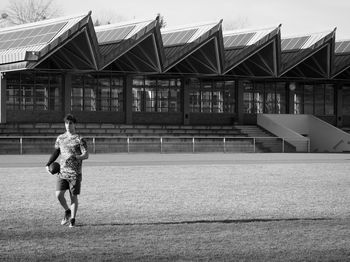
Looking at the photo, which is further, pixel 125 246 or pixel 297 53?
pixel 297 53

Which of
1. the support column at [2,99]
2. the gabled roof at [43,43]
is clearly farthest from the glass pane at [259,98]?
the support column at [2,99]

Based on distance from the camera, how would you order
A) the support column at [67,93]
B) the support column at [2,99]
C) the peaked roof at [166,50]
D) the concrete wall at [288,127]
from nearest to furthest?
the peaked roof at [166,50] → the support column at [2,99] → the concrete wall at [288,127] → the support column at [67,93]

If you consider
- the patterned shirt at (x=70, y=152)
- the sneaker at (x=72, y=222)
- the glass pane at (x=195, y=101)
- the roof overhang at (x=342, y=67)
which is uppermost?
the roof overhang at (x=342, y=67)

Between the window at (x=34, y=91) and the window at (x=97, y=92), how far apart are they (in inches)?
50.7

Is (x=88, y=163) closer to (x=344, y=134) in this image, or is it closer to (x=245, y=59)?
(x=245, y=59)

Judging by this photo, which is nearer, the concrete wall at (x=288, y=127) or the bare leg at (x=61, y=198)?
the bare leg at (x=61, y=198)

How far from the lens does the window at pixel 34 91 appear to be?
2031 inches

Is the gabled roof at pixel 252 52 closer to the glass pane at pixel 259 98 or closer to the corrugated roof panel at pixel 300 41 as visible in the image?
the corrugated roof panel at pixel 300 41

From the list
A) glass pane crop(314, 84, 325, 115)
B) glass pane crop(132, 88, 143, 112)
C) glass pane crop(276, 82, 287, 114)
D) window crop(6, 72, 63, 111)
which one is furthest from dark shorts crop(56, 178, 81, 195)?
glass pane crop(314, 84, 325, 115)

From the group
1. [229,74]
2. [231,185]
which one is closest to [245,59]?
[229,74]

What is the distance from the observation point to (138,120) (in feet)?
187

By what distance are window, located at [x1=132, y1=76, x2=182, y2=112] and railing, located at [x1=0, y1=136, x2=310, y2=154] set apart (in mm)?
9938

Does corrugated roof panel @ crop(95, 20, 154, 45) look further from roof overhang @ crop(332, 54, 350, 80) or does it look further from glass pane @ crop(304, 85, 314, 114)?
glass pane @ crop(304, 85, 314, 114)

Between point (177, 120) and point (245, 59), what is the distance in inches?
272
